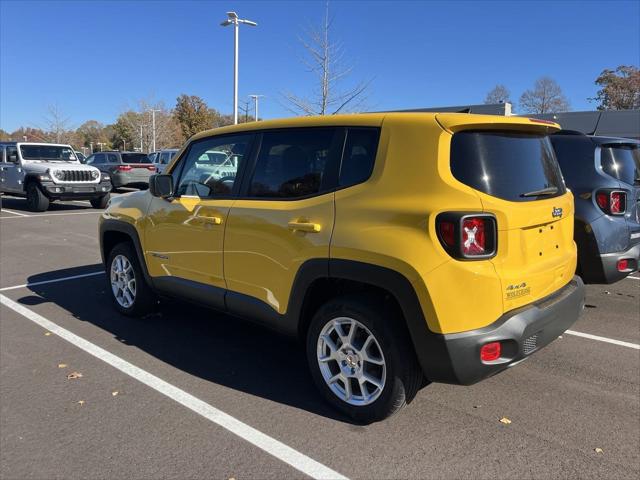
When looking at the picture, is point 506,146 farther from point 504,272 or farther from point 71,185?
point 71,185

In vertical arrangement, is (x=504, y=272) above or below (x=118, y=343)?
above

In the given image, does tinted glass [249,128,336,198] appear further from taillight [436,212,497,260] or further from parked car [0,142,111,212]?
parked car [0,142,111,212]

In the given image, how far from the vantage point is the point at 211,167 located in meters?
4.17

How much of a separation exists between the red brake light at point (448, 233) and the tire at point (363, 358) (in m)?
0.58

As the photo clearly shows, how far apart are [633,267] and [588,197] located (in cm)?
80

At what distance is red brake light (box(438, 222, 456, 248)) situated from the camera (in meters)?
2.63

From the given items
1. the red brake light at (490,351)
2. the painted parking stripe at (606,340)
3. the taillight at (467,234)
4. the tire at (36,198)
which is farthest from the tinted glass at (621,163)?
the tire at (36,198)

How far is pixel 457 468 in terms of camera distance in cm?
271

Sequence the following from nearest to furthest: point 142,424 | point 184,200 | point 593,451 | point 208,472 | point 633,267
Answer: point 208,472 < point 593,451 < point 142,424 < point 184,200 < point 633,267

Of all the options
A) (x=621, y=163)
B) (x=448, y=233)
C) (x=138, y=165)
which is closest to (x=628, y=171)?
(x=621, y=163)

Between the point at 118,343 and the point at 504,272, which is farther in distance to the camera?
the point at 118,343

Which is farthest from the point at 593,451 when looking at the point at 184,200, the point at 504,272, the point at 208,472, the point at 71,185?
the point at 71,185

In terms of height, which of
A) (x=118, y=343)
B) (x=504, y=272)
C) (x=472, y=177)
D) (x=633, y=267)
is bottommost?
(x=118, y=343)

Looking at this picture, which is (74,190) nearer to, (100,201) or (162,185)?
(100,201)
